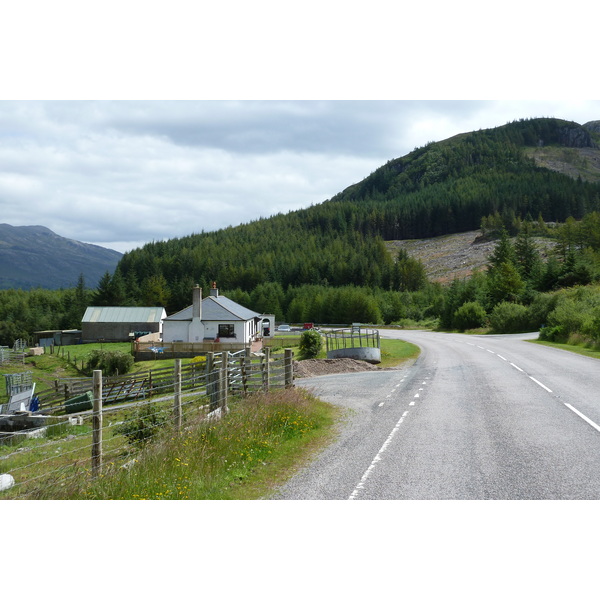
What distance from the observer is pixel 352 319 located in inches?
4080

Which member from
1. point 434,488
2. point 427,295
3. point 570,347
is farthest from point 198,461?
point 427,295

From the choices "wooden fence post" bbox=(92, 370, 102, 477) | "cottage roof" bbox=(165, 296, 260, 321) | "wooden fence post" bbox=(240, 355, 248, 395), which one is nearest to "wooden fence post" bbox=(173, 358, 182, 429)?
"wooden fence post" bbox=(92, 370, 102, 477)

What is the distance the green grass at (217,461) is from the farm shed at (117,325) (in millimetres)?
68588

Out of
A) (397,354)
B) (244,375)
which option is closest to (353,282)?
(397,354)

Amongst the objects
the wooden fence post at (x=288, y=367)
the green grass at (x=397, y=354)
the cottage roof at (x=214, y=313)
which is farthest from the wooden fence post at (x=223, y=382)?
the cottage roof at (x=214, y=313)

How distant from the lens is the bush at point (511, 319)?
2283 inches

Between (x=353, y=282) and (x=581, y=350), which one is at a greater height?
(x=353, y=282)

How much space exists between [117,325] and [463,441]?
7464 cm

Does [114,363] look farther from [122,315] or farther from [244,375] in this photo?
[244,375]

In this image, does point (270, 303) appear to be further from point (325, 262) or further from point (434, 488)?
point (434, 488)

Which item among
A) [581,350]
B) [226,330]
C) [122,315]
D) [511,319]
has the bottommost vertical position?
[581,350]

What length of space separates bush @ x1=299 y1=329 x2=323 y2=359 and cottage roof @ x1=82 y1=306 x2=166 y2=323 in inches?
1718

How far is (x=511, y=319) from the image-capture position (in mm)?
58688

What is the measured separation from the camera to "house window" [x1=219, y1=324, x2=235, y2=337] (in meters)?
59.2
